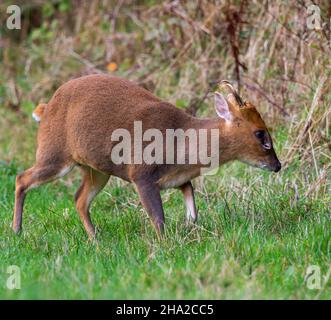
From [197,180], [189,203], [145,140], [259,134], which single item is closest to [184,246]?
[189,203]

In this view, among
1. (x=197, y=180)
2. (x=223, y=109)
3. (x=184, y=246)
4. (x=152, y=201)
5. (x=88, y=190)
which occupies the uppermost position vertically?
(x=223, y=109)

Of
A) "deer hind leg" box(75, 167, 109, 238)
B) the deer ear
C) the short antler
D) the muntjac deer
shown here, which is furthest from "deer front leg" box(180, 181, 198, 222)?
"deer hind leg" box(75, 167, 109, 238)

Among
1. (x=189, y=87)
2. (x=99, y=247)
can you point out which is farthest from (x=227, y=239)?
(x=189, y=87)

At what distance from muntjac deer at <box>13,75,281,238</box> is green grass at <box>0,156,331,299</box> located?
0.30 m

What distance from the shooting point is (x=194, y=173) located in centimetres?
699

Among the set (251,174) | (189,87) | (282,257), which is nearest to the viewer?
(282,257)

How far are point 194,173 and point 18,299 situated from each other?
2.29 meters

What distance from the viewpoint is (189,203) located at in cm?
701

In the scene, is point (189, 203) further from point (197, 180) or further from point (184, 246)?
point (197, 180)

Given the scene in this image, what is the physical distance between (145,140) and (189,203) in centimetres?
63

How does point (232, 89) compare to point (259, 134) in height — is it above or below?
above

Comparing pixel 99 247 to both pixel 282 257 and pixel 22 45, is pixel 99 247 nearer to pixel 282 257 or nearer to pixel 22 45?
pixel 282 257

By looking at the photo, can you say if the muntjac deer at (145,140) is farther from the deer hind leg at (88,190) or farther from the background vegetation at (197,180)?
the background vegetation at (197,180)

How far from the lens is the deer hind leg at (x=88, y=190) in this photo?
24.4 ft
